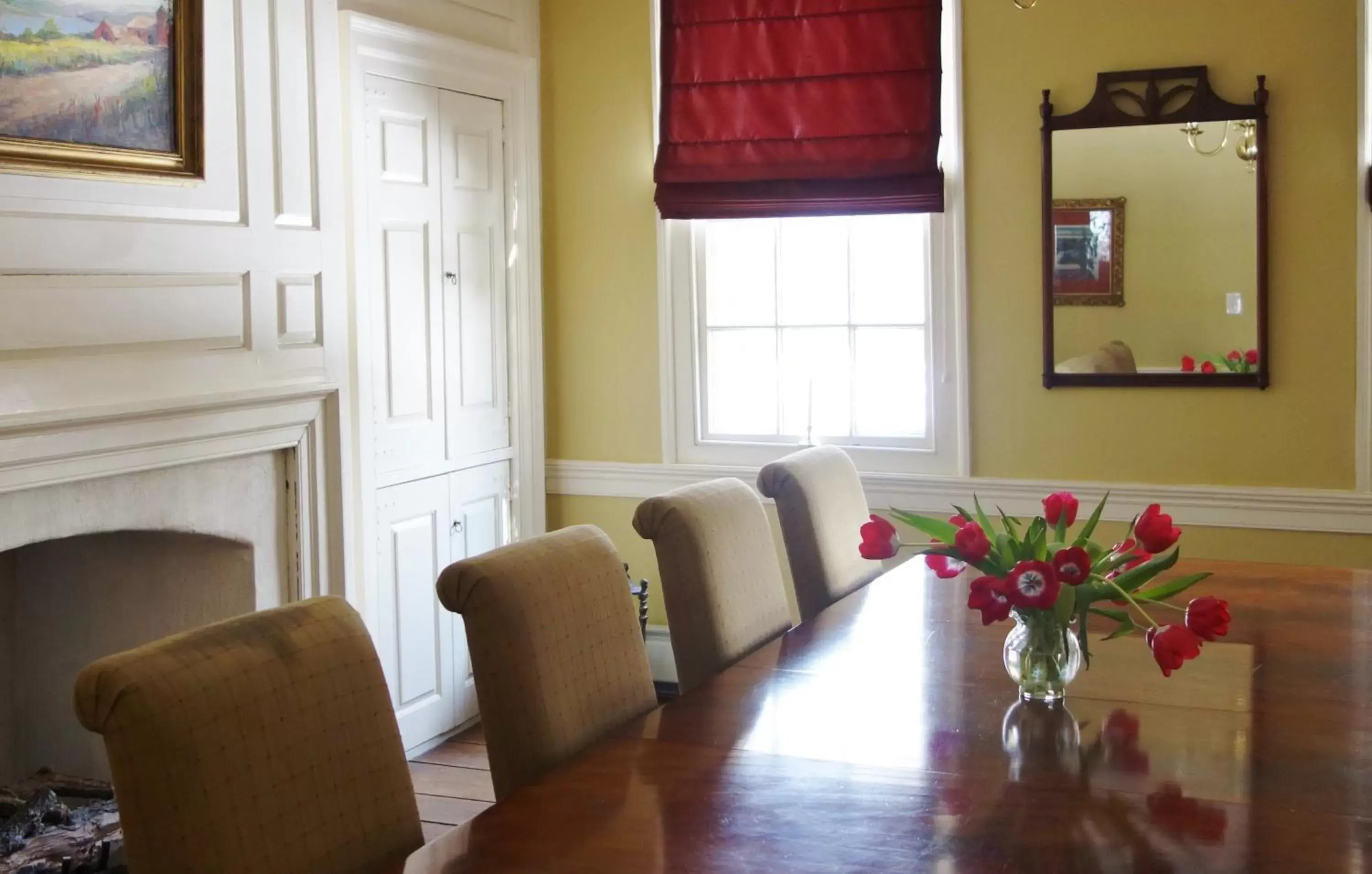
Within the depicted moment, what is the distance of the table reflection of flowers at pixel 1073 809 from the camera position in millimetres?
1515

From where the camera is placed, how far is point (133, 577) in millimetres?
3465

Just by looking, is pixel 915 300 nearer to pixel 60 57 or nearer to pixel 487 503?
pixel 487 503

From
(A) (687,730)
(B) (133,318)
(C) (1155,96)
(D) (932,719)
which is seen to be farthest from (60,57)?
(C) (1155,96)

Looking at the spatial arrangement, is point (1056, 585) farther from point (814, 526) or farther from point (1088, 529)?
point (814, 526)

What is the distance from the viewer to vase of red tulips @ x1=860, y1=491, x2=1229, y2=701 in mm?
1959

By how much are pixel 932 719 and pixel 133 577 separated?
227 centimetres

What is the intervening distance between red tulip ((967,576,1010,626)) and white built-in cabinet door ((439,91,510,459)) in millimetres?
2559

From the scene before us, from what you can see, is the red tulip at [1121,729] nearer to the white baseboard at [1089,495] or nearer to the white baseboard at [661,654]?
the white baseboard at [1089,495]

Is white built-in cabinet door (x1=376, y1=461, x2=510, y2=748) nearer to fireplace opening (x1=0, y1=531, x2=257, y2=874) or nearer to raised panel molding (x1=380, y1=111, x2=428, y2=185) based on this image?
fireplace opening (x1=0, y1=531, x2=257, y2=874)

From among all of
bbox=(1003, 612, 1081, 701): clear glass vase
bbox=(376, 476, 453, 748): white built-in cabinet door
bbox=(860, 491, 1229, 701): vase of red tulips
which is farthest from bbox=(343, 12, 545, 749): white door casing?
bbox=(1003, 612, 1081, 701): clear glass vase

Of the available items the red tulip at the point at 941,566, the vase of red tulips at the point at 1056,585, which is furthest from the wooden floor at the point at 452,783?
the vase of red tulips at the point at 1056,585

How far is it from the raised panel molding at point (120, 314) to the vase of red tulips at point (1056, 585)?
5.59 feet

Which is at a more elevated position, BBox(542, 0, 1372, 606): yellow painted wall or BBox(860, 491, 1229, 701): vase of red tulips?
BBox(542, 0, 1372, 606): yellow painted wall

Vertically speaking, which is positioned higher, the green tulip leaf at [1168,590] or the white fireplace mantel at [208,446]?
the white fireplace mantel at [208,446]
